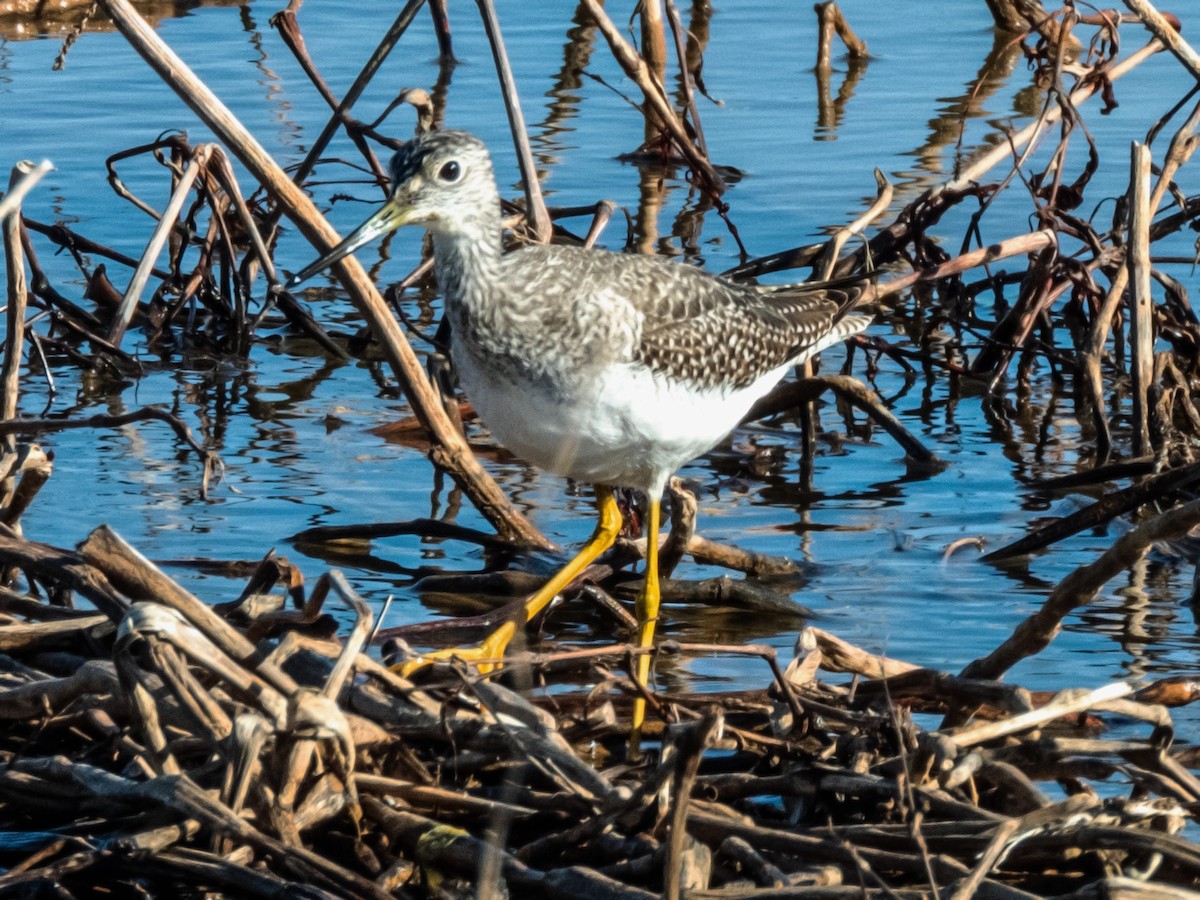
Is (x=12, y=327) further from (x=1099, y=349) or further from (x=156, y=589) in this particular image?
(x=1099, y=349)

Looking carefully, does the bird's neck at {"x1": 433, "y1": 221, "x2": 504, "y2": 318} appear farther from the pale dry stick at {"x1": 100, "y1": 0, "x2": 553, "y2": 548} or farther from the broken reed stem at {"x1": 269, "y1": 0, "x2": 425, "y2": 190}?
the broken reed stem at {"x1": 269, "y1": 0, "x2": 425, "y2": 190}

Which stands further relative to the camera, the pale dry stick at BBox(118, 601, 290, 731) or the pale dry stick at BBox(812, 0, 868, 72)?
the pale dry stick at BBox(812, 0, 868, 72)

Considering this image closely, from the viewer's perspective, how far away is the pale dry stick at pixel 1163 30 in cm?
712

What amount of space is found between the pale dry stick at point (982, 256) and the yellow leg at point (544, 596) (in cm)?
183

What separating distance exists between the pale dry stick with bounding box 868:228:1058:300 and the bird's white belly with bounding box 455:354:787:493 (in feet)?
5.94

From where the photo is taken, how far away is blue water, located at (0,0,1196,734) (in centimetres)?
695

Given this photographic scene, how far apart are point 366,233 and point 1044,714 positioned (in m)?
2.88

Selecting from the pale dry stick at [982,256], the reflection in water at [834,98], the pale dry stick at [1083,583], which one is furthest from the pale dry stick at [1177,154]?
the reflection in water at [834,98]

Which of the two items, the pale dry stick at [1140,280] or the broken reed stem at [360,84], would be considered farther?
the broken reed stem at [360,84]

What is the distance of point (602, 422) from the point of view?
20.1 feet

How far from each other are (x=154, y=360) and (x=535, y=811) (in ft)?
18.4

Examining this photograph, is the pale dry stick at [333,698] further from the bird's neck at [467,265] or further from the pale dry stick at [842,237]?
the pale dry stick at [842,237]

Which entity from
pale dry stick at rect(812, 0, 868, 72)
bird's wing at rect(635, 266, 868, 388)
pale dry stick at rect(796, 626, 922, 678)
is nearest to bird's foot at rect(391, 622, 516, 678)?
pale dry stick at rect(796, 626, 922, 678)

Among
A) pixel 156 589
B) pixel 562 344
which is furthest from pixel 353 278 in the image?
pixel 156 589
